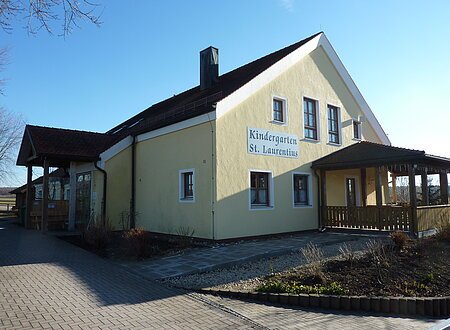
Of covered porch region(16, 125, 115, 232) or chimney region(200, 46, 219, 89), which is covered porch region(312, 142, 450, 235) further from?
covered porch region(16, 125, 115, 232)

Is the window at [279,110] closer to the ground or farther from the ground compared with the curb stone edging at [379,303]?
farther from the ground

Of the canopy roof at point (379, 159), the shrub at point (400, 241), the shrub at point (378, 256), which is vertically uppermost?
the canopy roof at point (379, 159)

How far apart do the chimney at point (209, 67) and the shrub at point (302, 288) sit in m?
13.9

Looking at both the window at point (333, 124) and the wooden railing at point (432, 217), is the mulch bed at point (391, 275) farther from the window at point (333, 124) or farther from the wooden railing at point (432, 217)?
the window at point (333, 124)

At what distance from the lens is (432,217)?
14734 millimetres

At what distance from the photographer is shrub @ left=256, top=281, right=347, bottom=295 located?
691 cm

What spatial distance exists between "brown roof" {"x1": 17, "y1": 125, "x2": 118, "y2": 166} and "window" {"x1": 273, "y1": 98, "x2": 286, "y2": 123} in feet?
25.8

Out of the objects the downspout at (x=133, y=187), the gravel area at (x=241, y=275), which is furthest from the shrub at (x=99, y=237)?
the gravel area at (x=241, y=275)

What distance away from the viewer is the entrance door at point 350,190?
19.1 metres

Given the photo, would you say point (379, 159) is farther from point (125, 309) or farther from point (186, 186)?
point (125, 309)

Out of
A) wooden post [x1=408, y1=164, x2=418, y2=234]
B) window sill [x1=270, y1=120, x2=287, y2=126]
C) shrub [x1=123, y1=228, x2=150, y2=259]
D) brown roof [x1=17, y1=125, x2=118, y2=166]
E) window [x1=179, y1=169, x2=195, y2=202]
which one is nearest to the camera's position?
shrub [x1=123, y1=228, x2=150, y2=259]

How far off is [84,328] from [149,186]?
11121 millimetres

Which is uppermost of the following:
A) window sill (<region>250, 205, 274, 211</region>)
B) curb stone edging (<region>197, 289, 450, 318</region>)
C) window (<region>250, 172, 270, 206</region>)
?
window (<region>250, 172, 270, 206</region>)

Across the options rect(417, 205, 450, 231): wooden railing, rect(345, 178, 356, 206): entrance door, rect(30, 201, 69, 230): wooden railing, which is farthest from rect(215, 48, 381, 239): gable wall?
rect(30, 201, 69, 230): wooden railing
